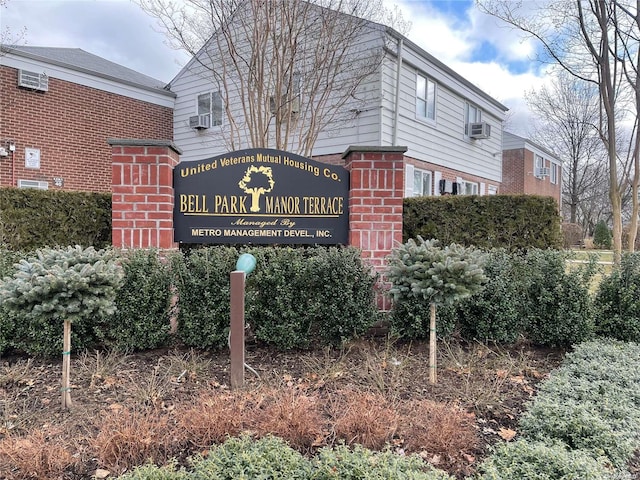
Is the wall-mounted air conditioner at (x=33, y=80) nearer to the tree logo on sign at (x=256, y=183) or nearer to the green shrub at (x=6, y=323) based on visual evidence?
the green shrub at (x=6, y=323)

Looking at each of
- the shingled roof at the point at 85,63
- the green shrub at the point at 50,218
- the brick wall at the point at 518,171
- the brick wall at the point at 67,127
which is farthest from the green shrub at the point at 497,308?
the brick wall at the point at 518,171

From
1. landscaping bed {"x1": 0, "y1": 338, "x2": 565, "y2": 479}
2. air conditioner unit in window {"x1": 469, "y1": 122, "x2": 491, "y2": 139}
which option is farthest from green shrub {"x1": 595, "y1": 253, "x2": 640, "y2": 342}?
air conditioner unit in window {"x1": 469, "y1": 122, "x2": 491, "y2": 139}

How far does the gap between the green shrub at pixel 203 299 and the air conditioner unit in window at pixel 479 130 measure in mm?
11009

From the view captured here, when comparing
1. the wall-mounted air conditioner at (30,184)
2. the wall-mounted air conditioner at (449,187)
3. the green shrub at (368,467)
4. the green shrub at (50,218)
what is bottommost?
the green shrub at (368,467)

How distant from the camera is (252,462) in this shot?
174 cm

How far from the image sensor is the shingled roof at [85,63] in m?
9.84

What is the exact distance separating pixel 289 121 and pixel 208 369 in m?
4.84

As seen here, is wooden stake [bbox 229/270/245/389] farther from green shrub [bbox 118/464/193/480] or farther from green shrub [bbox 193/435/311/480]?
green shrub [bbox 118/464/193/480]

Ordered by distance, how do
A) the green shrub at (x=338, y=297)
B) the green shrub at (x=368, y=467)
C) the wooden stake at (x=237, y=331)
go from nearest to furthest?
the green shrub at (x=368, y=467) < the wooden stake at (x=237, y=331) < the green shrub at (x=338, y=297)

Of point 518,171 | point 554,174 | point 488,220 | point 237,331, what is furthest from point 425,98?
point 554,174

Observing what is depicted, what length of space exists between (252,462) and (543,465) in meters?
1.23

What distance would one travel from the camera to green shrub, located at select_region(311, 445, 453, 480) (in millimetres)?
1667

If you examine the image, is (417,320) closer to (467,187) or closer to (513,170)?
(467,187)

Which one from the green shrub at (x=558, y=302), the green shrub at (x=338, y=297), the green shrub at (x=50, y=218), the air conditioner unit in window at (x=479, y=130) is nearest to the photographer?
the green shrub at (x=338, y=297)
